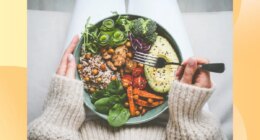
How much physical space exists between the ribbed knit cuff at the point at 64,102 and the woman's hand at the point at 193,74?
0.71ft

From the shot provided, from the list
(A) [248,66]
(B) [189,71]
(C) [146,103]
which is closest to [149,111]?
(C) [146,103]

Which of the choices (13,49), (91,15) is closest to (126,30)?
(91,15)

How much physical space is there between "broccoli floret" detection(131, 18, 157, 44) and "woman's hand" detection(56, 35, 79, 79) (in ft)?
0.44

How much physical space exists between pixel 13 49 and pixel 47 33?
107mm

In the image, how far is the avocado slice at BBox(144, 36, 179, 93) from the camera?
0.68m

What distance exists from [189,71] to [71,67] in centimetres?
25

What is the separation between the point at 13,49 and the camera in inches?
25.8

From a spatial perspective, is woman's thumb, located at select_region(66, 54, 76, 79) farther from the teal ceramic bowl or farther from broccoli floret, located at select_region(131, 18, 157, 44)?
broccoli floret, located at select_region(131, 18, 157, 44)

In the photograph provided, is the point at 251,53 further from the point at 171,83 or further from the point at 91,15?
the point at 91,15

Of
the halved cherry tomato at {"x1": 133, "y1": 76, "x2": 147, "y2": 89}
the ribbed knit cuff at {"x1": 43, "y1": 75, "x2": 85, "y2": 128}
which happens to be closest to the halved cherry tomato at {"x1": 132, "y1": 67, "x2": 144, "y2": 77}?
the halved cherry tomato at {"x1": 133, "y1": 76, "x2": 147, "y2": 89}

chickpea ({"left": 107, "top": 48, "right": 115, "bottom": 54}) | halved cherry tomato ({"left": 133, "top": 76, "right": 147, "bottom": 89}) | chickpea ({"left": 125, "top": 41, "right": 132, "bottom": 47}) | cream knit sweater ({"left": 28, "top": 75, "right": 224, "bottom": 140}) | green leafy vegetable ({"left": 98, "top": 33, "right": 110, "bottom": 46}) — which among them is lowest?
cream knit sweater ({"left": 28, "top": 75, "right": 224, "bottom": 140})

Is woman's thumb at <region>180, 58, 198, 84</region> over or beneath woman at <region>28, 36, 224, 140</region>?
over

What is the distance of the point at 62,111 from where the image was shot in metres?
0.68

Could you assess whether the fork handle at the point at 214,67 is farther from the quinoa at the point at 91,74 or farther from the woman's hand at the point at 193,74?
the quinoa at the point at 91,74
